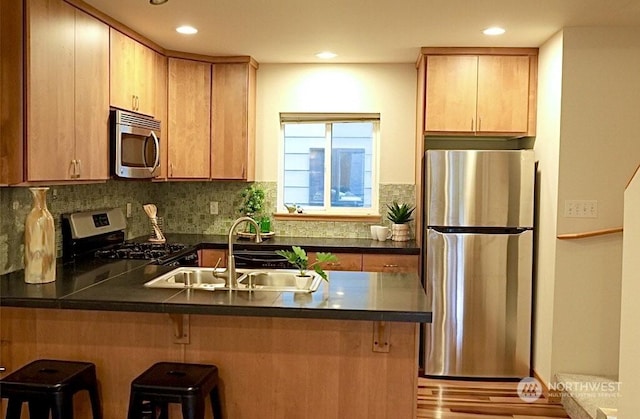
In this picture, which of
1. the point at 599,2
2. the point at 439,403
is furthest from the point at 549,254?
the point at 599,2

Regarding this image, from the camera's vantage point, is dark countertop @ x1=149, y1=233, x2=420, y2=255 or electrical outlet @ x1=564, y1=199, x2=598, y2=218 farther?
dark countertop @ x1=149, y1=233, x2=420, y2=255

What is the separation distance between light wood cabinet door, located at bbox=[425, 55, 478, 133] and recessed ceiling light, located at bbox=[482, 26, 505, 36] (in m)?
0.44

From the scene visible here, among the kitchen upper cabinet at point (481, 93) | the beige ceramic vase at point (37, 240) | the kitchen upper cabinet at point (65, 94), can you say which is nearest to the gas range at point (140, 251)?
the kitchen upper cabinet at point (65, 94)

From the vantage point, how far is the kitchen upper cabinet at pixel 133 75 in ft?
12.4

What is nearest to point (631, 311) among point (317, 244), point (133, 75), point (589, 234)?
point (589, 234)

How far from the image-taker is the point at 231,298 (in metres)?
2.61

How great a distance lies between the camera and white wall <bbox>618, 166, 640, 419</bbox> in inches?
106

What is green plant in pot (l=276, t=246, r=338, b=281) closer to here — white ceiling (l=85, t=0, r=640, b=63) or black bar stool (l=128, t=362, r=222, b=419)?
black bar stool (l=128, t=362, r=222, b=419)

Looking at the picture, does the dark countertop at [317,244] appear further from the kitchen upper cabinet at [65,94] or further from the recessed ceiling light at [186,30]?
the recessed ceiling light at [186,30]

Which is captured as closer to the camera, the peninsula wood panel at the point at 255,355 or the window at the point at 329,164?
the peninsula wood panel at the point at 255,355

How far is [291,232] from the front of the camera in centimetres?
516

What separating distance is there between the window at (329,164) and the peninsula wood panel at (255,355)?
Answer: 2.60 metres

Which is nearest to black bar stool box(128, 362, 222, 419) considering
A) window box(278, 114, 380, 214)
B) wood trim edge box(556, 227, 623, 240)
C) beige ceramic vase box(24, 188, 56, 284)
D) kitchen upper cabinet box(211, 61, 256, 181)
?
beige ceramic vase box(24, 188, 56, 284)

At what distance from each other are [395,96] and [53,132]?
2816mm
